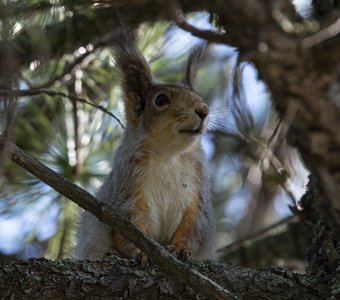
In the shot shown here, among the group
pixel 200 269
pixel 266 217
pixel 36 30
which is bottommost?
pixel 200 269

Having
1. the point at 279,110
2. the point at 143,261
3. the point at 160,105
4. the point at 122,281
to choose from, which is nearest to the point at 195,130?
the point at 160,105

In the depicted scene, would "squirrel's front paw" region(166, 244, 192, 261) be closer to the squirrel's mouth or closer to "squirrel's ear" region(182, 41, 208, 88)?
the squirrel's mouth

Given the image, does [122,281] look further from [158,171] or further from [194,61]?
[194,61]

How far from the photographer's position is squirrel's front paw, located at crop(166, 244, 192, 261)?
288cm

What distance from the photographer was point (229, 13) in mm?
1510

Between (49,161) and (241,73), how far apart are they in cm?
187

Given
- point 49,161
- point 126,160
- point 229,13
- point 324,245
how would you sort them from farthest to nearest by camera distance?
point 49,161 → point 126,160 → point 324,245 → point 229,13

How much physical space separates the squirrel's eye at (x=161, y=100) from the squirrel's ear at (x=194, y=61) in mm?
213

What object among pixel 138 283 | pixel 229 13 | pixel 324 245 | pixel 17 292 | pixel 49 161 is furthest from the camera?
pixel 49 161

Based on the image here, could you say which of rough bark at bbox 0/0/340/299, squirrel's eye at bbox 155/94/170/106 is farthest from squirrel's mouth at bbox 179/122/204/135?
rough bark at bbox 0/0/340/299

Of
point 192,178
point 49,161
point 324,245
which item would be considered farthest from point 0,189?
point 324,245

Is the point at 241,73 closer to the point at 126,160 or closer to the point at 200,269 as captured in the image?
the point at 200,269

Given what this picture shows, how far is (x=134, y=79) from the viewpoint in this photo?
3.38 metres

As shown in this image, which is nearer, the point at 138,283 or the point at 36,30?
the point at 36,30
